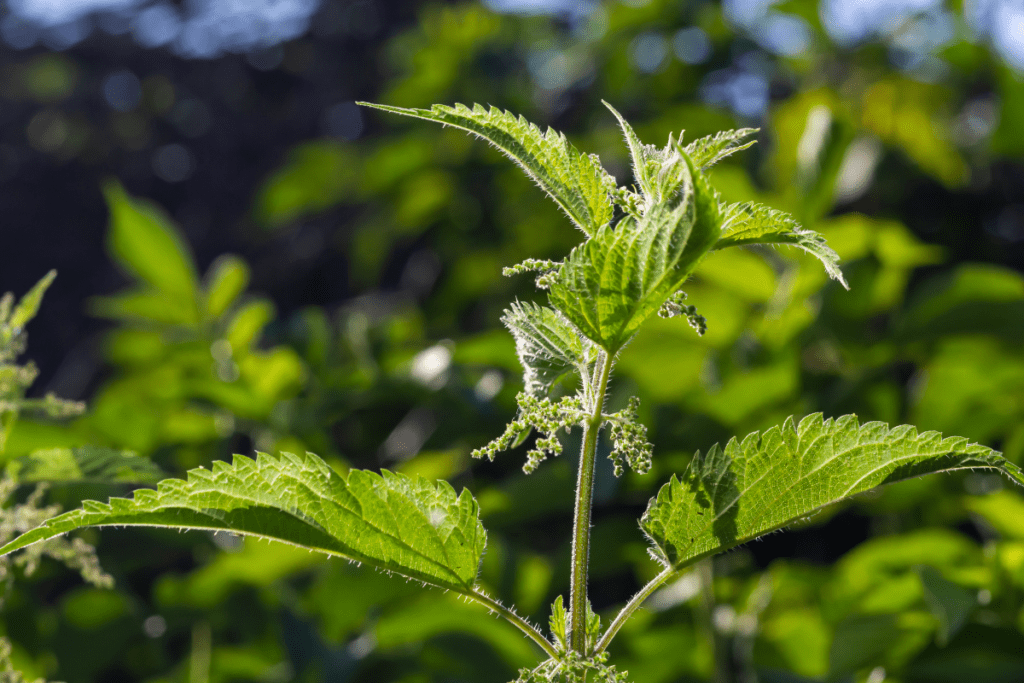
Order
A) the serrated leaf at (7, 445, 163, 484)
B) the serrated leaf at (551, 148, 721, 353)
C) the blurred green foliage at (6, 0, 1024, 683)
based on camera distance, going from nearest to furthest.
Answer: the serrated leaf at (551, 148, 721, 353) < the serrated leaf at (7, 445, 163, 484) < the blurred green foliage at (6, 0, 1024, 683)

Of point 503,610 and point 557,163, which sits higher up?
point 557,163

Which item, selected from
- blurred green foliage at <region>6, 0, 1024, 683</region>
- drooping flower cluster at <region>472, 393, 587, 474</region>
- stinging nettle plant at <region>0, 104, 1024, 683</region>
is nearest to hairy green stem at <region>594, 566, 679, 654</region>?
stinging nettle plant at <region>0, 104, 1024, 683</region>

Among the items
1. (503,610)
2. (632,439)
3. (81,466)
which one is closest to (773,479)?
(632,439)

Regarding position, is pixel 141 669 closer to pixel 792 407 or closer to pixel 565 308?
pixel 792 407

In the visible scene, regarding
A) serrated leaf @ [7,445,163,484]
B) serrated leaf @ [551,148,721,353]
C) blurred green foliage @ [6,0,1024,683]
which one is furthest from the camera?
blurred green foliage @ [6,0,1024,683]

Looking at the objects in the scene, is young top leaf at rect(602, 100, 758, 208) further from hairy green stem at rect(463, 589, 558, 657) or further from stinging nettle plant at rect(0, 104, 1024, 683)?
hairy green stem at rect(463, 589, 558, 657)

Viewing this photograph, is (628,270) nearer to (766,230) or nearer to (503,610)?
(766,230)
